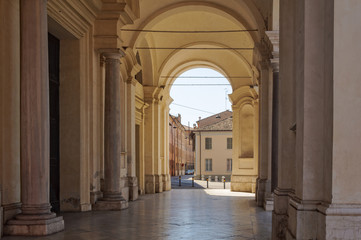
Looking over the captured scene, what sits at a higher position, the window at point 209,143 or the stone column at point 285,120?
the stone column at point 285,120

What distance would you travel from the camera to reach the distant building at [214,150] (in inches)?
2157

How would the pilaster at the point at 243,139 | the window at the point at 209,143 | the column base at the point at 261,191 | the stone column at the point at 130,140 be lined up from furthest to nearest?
1. the window at the point at 209,143
2. the pilaster at the point at 243,139
3. the stone column at the point at 130,140
4. the column base at the point at 261,191

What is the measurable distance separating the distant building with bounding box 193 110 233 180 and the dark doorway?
141 ft

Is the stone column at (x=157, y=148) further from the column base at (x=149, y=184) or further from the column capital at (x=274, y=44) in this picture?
the column capital at (x=274, y=44)

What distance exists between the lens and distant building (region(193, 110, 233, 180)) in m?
54.8

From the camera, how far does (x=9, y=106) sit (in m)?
8.02

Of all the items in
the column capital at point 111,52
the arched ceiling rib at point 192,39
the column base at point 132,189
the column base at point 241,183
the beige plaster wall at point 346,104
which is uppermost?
the arched ceiling rib at point 192,39

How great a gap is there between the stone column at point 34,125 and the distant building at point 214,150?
4657 cm

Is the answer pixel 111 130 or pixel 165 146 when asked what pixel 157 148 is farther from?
pixel 111 130

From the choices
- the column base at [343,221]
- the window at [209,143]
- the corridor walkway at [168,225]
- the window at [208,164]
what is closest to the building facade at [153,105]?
the column base at [343,221]

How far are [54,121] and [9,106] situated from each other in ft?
12.4

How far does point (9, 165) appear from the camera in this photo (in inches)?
313

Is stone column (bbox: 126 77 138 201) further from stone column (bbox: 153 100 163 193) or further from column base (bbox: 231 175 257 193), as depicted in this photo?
column base (bbox: 231 175 257 193)

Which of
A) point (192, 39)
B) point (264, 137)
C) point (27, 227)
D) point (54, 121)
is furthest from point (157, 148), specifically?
point (27, 227)
